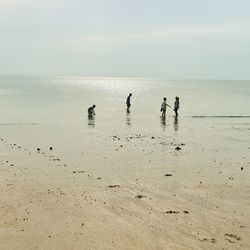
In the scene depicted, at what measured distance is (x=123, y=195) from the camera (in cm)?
1477

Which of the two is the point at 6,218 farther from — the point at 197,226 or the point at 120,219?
the point at 197,226

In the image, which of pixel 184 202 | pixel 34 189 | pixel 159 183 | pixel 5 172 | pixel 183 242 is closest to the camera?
pixel 183 242

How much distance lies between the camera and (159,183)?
54.2 feet

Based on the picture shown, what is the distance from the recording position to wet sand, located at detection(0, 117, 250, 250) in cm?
1119

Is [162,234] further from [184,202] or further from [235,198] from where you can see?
[235,198]

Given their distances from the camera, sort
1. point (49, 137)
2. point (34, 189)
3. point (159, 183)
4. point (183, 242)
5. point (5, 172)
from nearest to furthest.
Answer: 1. point (183, 242)
2. point (34, 189)
3. point (159, 183)
4. point (5, 172)
5. point (49, 137)

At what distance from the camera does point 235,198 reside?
48.3 feet

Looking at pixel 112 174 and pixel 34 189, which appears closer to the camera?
pixel 34 189

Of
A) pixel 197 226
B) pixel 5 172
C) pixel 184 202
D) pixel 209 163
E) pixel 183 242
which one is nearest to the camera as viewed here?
pixel 183 242

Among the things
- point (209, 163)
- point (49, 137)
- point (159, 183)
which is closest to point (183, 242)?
point (159, 183)

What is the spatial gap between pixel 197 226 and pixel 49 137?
59.7 ft

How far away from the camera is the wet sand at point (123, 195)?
36.7 feet

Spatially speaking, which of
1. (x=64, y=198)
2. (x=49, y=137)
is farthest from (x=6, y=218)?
(x=49, y=137)

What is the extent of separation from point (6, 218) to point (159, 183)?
19.6 ft
